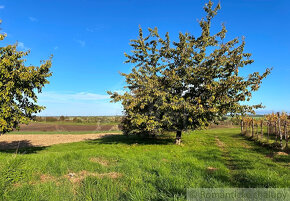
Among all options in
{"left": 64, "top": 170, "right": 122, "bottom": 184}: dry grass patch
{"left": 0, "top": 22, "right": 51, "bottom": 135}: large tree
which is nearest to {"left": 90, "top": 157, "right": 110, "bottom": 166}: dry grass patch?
{"left": 64, "top": 170, "right": 122, "bottom": 184}: dry grass patch

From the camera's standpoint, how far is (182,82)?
1795 centimetres

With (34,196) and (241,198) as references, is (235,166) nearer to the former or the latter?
(241,198)

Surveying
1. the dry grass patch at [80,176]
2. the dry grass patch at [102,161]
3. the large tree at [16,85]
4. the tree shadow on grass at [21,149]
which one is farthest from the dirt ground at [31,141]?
the dry grass patch at [80,176]

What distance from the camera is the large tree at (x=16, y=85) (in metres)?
13.1

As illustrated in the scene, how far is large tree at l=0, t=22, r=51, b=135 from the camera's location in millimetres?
13102

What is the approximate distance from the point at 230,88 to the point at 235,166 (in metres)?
8.43

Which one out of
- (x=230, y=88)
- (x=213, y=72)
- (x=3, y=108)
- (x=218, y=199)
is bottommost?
(x=218, y=199)

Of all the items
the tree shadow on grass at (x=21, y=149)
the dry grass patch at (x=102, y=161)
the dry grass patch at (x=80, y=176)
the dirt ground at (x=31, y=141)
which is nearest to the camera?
the dry grass patch at (x=80, y=176)

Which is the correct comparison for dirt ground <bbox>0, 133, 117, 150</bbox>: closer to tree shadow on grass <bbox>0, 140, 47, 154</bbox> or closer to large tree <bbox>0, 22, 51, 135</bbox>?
tree shadow on grass <bbox>0, 140, 47, 154</bbox>

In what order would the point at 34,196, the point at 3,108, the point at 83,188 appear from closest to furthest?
the point at 34,196
the point at 83,188
the point at 3,108

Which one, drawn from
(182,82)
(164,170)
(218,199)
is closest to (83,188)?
(164,170)

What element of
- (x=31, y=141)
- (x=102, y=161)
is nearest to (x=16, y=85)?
(x=102, y=161)

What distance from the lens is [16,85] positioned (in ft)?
46.3

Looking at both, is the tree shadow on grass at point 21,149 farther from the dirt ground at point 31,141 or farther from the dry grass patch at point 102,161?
the dry grass patch at point 102,161
